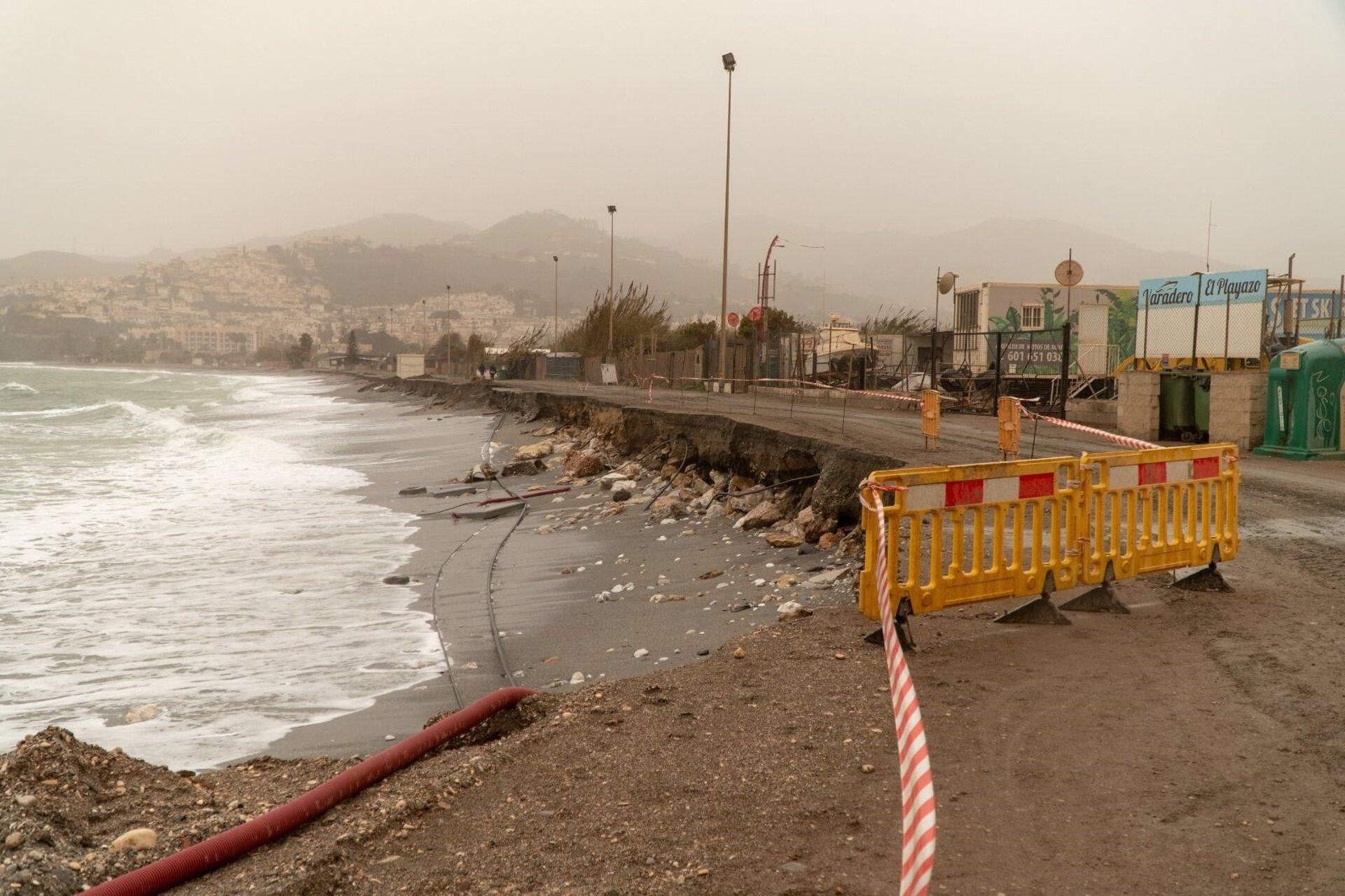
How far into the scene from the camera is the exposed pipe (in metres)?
3.88

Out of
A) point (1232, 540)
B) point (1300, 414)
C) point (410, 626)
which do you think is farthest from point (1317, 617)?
point (1300, 414)

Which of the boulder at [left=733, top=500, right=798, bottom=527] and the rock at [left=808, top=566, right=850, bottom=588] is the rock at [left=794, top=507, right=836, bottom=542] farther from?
the rock at [left=808, top=566, right=850, bottom=588]

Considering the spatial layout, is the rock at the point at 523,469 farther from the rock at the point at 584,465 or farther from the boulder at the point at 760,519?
the boulder at the point at 760,519

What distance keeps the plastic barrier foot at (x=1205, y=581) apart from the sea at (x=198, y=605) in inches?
222

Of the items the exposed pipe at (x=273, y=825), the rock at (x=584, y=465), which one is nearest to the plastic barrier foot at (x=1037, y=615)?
the exposed pipe at (x=273, y=825)

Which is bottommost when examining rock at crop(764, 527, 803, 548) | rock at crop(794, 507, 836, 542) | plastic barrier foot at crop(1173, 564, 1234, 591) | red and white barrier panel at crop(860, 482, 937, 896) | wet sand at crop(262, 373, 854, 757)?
wet sand at crop(262, 373, 854, 757)

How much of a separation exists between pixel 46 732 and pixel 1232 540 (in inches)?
312

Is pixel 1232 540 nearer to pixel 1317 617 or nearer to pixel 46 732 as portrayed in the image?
pixel 1317 617

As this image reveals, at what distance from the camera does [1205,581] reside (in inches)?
311

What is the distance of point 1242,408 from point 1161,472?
10.7 m

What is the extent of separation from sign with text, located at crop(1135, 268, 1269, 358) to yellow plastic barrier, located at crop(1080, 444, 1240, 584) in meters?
12.4

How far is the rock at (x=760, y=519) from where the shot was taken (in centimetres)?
1227

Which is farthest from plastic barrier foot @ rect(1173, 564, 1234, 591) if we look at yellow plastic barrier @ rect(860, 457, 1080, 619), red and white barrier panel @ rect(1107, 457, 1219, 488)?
yellow plastic barrier @ rect(860, 457, 1080, 619)

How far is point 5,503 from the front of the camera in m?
19.8
